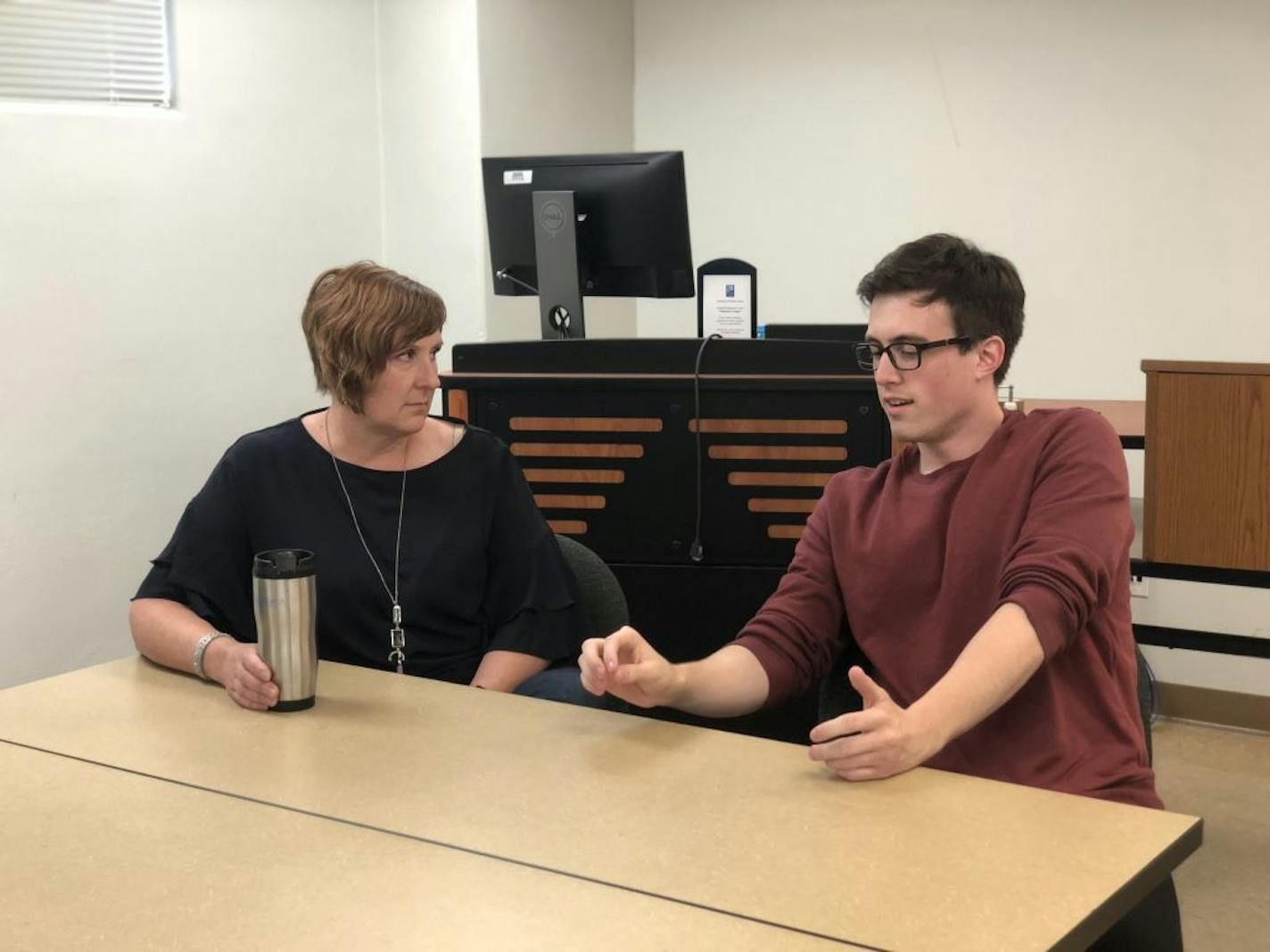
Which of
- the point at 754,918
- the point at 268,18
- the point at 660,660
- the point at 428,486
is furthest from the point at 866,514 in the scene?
the point at 268,18

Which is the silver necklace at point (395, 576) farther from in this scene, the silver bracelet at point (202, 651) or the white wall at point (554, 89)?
the white wall at point (554, 89)

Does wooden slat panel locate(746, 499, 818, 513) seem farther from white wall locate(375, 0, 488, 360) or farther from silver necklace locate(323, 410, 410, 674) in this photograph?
white wall locate(375, 0, 488, 360)

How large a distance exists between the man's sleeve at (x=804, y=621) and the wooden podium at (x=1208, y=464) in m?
1.35

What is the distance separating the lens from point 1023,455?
71.2 inches

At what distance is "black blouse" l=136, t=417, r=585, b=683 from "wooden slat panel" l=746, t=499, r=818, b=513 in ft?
2.21

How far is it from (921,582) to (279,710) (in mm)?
800

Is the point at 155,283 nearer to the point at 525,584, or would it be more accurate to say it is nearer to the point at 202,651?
the point at 525,584

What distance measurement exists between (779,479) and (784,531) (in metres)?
0.10

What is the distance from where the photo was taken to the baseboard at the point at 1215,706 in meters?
4.11

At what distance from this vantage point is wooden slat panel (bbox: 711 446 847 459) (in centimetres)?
274

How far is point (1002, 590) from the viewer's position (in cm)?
171

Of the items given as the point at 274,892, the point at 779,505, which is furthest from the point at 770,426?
the point at 274,892

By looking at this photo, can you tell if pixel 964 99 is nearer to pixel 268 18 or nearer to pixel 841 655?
pixel 268 18

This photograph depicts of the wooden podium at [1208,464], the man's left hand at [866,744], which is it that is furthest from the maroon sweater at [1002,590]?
the wooden podium at [1208,464]
